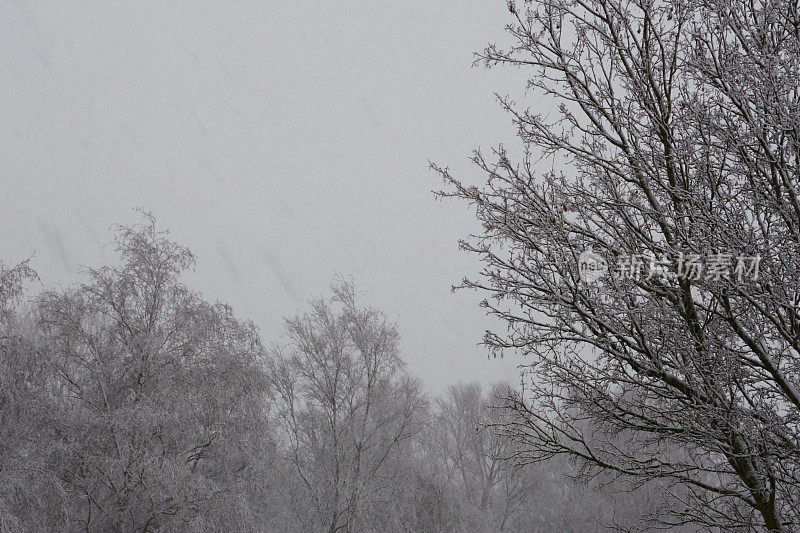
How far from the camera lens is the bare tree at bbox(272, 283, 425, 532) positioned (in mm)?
18719

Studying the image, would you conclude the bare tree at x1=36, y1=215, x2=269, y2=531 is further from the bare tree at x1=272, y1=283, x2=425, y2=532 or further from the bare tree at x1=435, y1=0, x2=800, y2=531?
the bare tree at x1=435, y1=0, x2=800, y2=531

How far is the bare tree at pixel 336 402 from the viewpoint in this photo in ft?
61.4

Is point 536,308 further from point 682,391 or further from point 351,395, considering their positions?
point 351,395

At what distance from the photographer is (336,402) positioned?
63.9ft

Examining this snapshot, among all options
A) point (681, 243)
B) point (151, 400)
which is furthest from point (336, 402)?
point (681, 243)

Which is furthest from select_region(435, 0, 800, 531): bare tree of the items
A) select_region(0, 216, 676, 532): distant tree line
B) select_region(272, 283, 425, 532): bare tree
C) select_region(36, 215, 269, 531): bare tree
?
select_region(272, 283, 425, 532): bare tree

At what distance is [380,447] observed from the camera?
827 inches

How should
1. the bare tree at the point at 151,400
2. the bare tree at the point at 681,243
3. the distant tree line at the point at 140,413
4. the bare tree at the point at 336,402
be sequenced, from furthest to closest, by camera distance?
the bare tree at the point at 336,402 → the bare tree at the point at 151,400 → the distant tree line at the point at 140,413 → the bare tree at the point at 681,243

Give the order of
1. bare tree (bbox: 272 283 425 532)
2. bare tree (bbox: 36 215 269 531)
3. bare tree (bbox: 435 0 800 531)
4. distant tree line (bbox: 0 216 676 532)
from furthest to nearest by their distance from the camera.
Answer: bare tree (bbox: 272 283 425 532) → bare tree (bbox: 36 215 269 531) → distant tree line (bbox: 0 216 676 532) → bare tree (bbox: 435 0 800 531)

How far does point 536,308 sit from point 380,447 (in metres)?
17.8

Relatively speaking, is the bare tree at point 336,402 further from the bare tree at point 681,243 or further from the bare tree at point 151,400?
the bare tree at point 681,243

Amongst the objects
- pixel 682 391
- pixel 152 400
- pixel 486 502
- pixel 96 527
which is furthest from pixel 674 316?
pixel 486 502

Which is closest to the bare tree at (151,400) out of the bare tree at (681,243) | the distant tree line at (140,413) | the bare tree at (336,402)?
the distant tree line at (140,413)

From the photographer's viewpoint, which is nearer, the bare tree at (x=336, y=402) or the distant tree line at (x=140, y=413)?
the distant tree line at (x=140, y=413)
